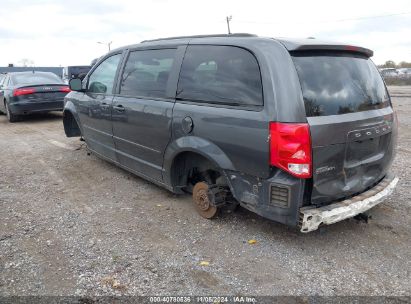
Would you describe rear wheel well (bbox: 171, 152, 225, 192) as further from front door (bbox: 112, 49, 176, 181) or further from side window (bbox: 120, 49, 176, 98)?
side window (bbox: 120, 49, 176, 98)

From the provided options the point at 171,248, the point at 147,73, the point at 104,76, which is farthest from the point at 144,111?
the point at 171,248

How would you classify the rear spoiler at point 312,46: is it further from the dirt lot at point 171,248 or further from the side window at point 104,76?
the side window at point 104,76

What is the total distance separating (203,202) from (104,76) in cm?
255

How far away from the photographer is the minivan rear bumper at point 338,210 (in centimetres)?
298

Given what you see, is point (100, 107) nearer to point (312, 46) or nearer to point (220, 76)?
point (220, 76)

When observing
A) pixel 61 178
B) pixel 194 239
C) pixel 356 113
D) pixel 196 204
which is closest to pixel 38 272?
pixel 194 239

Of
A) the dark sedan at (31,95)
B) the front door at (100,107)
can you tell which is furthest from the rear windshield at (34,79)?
the front door at (100,107)

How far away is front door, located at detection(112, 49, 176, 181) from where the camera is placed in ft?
13.3

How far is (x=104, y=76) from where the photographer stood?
5.29m

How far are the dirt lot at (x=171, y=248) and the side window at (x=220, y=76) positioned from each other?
131 centimetres

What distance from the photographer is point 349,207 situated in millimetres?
3141

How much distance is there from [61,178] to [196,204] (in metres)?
2.45

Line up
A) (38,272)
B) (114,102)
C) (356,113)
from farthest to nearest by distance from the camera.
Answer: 1. (114,102)
2. (356,113)
3. (38,272)

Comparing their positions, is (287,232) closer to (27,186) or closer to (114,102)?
(114,102)
